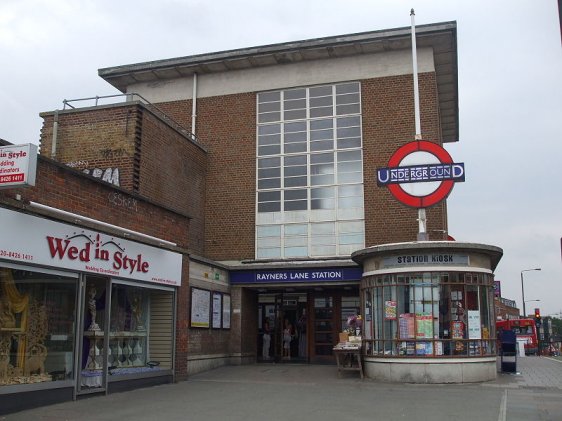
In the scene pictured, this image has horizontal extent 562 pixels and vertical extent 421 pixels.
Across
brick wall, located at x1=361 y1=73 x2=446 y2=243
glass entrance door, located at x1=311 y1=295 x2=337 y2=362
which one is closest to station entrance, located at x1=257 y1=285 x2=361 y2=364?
Result: glass entrance door, located at x1=311 y1=295 x2=337 y2=362

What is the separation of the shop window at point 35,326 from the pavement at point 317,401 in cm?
71

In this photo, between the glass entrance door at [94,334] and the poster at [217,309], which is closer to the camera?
the glass entrance door at [94,334]

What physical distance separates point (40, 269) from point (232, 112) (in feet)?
47.8

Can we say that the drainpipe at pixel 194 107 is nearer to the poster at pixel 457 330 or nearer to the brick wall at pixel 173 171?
the brick wall at pixel 173 171

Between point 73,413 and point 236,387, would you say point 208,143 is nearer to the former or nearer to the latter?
point 236,387

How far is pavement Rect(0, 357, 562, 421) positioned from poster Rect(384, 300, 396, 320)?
5.70 feet

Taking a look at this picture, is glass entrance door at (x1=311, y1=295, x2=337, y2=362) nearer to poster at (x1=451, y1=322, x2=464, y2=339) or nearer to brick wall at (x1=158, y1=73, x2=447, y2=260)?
brick wall at (x1=158, y1=73, x2=447, y2=260)

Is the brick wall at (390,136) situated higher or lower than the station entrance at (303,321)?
higher

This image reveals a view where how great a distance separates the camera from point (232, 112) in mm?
24094

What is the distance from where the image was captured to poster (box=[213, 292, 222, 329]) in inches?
766

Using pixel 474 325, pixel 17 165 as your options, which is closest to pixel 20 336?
pixel 17 165

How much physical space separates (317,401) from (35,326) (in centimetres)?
540

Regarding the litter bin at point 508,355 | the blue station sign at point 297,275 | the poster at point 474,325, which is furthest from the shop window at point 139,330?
the litter bin at point 508,355

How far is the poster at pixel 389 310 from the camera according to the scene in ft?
52.1
